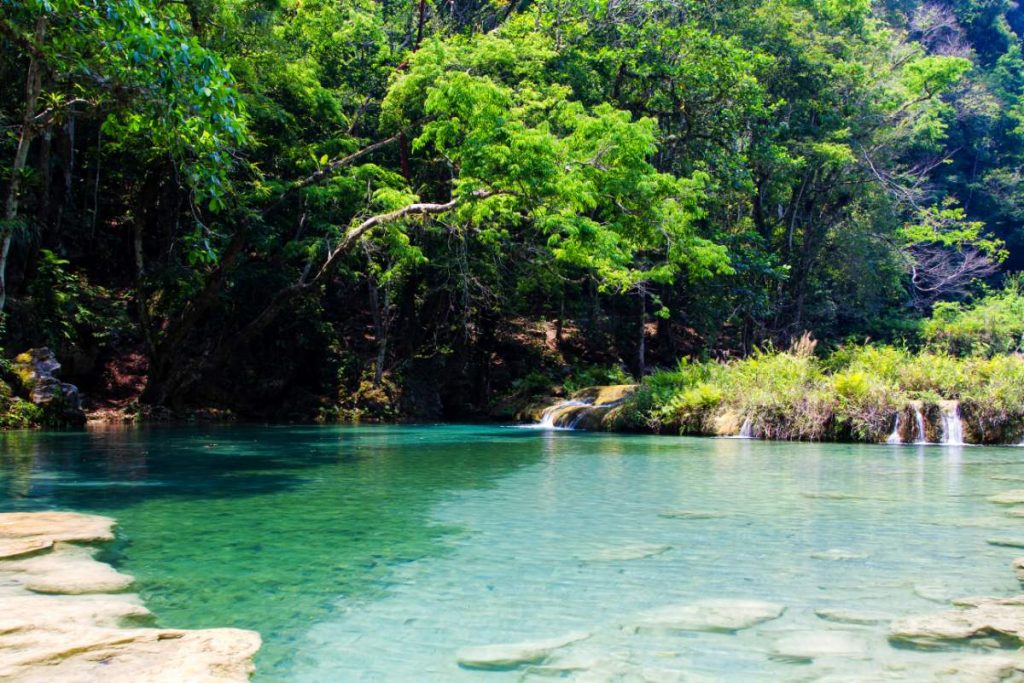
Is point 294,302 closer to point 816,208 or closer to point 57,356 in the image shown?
point 57,356

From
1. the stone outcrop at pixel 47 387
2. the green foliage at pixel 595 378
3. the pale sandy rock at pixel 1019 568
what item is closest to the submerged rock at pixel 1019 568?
the pale sandy rock at pixel 1019 568

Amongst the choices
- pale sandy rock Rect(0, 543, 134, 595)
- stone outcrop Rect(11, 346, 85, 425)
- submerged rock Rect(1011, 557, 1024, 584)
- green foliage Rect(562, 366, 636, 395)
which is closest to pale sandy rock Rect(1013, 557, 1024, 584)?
submerged rock Rect(1011, 557, 1024, 584)

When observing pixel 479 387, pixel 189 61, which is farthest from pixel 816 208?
pixel 189 61

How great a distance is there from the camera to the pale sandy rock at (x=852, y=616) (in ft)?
10.2

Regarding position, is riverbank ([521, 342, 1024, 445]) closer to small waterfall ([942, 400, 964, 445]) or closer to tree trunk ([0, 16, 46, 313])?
small waterfall ([942, 400, 964, 445])

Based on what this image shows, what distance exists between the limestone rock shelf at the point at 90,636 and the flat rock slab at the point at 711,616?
58.5 inches

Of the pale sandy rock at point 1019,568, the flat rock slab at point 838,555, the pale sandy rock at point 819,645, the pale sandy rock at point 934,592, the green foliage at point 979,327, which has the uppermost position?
the green foliage at point 979,327

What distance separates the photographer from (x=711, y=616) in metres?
3.19

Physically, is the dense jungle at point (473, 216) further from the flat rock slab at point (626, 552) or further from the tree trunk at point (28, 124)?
the flat rock slab at point (626, 552)

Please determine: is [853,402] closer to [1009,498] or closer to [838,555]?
[1009,498]

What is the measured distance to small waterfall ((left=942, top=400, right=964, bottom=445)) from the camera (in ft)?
41.9

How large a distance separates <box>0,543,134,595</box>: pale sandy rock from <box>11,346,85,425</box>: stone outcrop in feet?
37.5

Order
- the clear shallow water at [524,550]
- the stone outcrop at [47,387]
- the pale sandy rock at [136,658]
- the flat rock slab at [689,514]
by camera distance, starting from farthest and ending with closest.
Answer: the stone outcrop at [47,387]
the flat rock slab at [689,514]
the clear shallow water at [524,550]
the pale sandy rock at [136,658]

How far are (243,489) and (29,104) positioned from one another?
202 inches
